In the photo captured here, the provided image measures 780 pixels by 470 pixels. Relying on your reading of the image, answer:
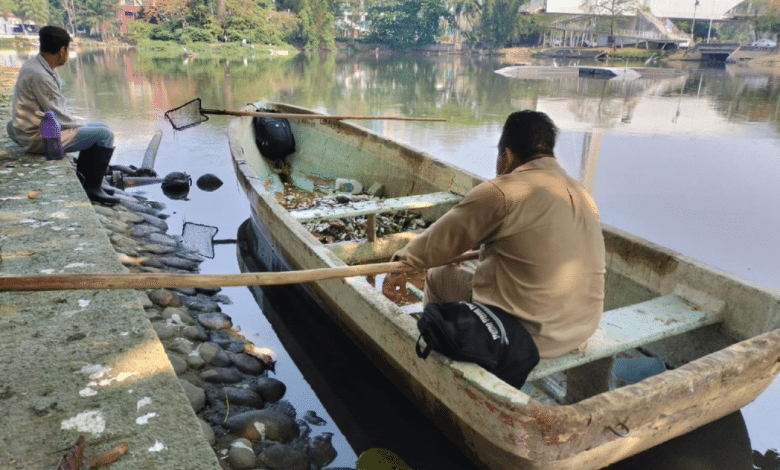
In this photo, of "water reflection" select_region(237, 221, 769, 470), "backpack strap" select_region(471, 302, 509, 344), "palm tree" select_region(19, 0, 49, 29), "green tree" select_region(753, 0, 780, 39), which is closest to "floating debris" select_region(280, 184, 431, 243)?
"water reflection" select_region(237, 221, 769, 470)

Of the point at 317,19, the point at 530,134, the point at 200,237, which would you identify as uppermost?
the point at 317,19

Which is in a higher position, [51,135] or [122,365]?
[51,135]

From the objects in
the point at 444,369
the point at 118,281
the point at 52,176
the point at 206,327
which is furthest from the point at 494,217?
the point at 52,176

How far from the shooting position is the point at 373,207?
16.8 ft

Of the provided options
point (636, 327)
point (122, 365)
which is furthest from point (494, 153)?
point (122, 365)

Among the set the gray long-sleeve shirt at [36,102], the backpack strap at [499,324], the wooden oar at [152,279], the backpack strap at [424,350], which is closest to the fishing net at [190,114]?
the gray long-sleeve shirt at [36,102]

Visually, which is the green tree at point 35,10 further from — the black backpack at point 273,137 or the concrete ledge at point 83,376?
the concrete ledge at point 83,376

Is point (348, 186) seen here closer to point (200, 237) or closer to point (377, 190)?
point (377, 190)

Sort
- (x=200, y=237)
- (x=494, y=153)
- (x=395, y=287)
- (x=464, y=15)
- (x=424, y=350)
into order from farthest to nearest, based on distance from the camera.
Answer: (x=464, y=15), (x=494, y=153), (x=200, y=237), (x=395, y=287), (x=424, y=350)

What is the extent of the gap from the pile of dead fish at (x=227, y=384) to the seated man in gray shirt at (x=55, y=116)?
0.75m

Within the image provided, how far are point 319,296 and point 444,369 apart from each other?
1.95 m

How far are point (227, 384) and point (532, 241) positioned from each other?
7.56ft

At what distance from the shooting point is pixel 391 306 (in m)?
3.17

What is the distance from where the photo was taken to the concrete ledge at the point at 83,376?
89.8 inches
